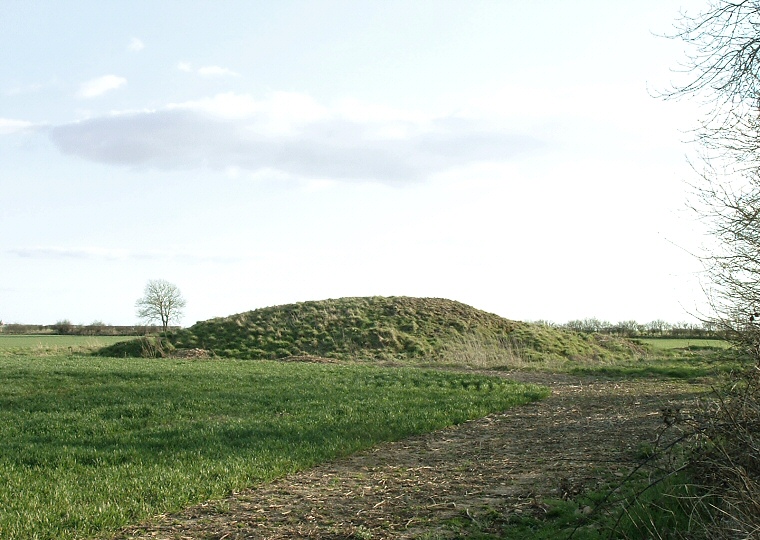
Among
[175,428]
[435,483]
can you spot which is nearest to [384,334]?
[175,428]

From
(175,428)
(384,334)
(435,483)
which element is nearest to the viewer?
(435,483)

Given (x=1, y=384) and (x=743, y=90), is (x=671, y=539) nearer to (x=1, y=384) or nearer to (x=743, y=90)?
(x=743, y=90)

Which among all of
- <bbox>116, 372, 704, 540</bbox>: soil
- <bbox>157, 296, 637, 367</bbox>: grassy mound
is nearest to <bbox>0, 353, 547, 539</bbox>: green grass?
<bbox>116, 372, 704, 540</bbox>: soil

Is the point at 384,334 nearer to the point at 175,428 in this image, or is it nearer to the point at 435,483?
the point at 175,428

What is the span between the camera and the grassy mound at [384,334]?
96.3ft

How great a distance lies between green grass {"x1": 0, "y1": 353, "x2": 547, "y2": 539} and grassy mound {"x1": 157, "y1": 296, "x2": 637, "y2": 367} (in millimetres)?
11707

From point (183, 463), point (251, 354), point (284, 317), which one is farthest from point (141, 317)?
point (183, 463)

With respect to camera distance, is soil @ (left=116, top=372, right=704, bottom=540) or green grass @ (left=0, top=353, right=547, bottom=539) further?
green grass @ (left=0, top=353, right=547, bottom=539)

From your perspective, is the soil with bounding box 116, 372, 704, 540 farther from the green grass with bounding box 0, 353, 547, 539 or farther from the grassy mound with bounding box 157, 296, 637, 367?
the grassy mound with bounding box 157, 296, 637, 367

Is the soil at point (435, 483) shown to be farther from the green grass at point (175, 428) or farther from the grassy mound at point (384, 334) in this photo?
the grassy mound at point (384, 334)

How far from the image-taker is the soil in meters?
5.62

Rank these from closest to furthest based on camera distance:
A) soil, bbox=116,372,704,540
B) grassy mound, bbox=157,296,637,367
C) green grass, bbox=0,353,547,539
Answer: soil, bbox=116,372,704,540, green grass, bbox=0,353,547,539, grassy mound, bbox=157,296,637,367

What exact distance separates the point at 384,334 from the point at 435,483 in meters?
24.4

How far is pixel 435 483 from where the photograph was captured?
6953mm
